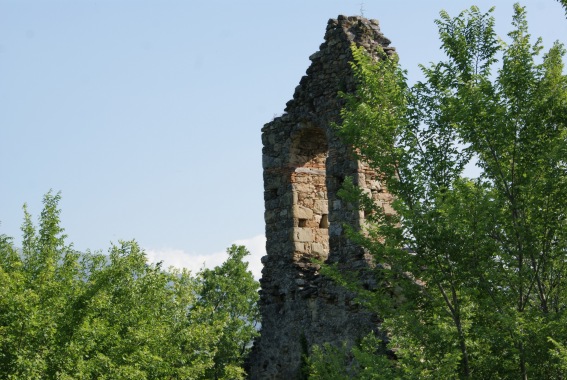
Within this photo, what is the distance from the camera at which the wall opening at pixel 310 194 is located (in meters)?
16.7

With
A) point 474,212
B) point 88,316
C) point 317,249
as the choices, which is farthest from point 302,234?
point 474,212

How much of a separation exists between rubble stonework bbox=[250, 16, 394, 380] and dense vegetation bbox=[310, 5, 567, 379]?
2.81 meters

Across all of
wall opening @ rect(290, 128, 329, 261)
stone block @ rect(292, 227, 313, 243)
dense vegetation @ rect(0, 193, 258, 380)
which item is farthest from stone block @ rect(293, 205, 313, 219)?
dense vegetation @ rect(0, 193, 258, 380)

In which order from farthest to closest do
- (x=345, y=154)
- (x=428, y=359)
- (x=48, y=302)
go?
(x=345, y=154) → (x=48, y=302) → (x=428, y=359)

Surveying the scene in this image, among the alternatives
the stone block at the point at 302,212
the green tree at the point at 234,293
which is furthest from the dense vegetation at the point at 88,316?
the green tree at the point at 234,293

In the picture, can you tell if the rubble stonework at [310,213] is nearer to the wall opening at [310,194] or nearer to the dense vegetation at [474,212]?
the wall opening at [310,194]

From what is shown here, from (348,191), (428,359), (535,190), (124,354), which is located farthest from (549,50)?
(124,354)

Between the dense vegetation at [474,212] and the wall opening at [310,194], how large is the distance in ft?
13.3

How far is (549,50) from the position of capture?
1225cm

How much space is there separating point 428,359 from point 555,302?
6.05 feet

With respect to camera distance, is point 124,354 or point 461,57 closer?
point 461,57

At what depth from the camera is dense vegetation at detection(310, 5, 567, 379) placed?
1123cm

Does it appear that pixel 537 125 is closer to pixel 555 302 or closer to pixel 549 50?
pixel 549 50

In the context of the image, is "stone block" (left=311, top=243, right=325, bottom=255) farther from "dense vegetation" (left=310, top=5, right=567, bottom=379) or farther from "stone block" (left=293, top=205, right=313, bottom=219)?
"dense vegetation" (left=310, top=5, right=567, bottom=379)
